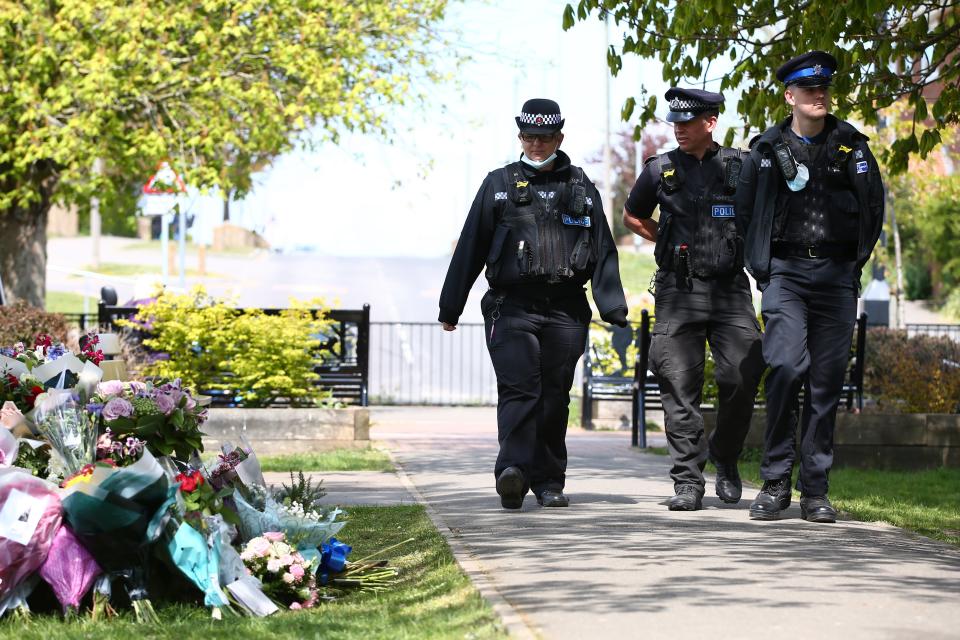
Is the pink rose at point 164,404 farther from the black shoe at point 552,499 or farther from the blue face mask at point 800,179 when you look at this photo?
the blue face mask at point 800,179

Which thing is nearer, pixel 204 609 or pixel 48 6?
pixel 204 609

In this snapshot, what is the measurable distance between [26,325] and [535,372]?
8499 millimetres

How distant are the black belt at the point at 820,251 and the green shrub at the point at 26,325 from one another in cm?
899

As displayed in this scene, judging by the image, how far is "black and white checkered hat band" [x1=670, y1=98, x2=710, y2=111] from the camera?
8.28 meters

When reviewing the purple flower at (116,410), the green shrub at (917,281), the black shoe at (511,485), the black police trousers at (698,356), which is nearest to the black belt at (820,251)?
the black police trousers at (698,356)

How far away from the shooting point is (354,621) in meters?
5.57

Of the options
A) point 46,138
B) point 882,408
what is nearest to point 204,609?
point 882,408

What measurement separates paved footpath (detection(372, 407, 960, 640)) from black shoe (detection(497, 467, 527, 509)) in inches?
3.4

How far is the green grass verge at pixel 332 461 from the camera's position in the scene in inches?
460

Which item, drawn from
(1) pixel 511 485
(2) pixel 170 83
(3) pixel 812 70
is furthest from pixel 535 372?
(2) pixel 170 83

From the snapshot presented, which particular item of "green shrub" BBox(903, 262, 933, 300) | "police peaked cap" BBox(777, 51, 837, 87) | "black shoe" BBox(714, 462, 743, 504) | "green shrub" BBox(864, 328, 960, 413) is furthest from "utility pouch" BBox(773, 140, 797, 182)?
"green shrub" BBox(903, 262, 933, 300)

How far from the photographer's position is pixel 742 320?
841 centimetres

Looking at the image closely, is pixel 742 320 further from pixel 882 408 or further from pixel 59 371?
pixel 882 408

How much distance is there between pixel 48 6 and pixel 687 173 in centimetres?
1380
